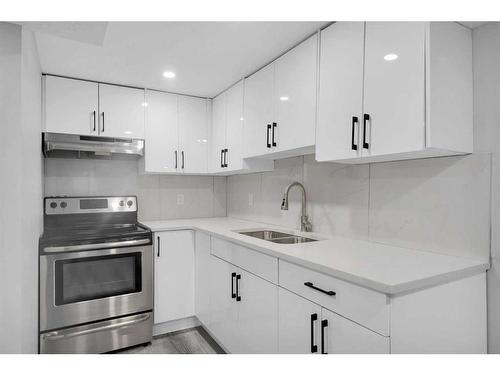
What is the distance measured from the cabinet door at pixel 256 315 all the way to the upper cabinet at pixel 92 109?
167 centimetres

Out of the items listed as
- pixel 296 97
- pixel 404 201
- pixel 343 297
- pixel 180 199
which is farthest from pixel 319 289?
pixel 180 199

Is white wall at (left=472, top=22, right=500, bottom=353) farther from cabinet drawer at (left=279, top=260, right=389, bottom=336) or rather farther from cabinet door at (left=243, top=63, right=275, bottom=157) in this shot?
cabinet door at (left=243, top=63, right=275, bottom=157)

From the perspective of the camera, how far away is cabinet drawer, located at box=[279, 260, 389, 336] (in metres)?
1.09

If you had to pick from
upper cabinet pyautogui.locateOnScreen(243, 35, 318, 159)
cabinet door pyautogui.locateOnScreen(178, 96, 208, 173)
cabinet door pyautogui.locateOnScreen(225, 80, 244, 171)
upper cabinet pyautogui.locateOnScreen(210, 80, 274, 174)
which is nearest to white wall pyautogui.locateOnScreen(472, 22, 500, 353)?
upper cabinet pyautogui.locateOnScreen(243, 35, 318, 159)

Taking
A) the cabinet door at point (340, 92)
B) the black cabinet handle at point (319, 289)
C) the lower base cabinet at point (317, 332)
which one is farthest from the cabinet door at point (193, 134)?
the black cabinet handle at point (319, 289)

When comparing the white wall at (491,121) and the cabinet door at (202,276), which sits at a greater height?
the white wall at (491,121)

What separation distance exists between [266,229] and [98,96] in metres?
1.80

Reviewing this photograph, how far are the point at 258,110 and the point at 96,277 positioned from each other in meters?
1.71

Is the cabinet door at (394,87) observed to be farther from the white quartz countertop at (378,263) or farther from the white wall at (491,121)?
the white quartz countertop at (378,263)

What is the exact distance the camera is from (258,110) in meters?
2.33

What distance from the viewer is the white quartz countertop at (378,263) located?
1122 mm

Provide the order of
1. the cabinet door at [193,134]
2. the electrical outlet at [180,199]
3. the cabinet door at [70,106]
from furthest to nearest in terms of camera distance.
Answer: the electrical outlet at [180,199], the cabinet door at [193,134], the cabinet door at [70,106]

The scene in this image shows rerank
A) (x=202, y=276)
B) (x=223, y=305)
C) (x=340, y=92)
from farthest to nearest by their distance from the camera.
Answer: (x=202, y=276), (x=223, y=305), (x=340, y=92)

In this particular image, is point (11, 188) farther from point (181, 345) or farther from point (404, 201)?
point (404, 201)
